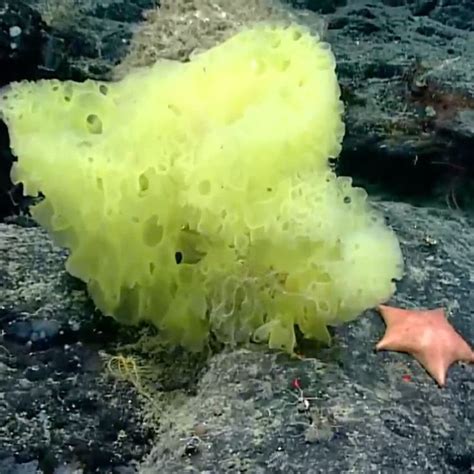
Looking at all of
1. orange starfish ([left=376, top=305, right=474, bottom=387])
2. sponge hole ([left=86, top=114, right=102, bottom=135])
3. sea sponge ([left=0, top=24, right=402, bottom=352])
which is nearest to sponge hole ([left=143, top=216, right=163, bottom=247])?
sea sponge ([left=0, top=24, right=402, bottom=352])

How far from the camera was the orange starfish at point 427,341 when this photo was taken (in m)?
2.47

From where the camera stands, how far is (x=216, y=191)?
2277 millimetres

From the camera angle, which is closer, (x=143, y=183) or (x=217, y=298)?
(x=143, y=183)

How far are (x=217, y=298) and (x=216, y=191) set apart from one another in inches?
15.3

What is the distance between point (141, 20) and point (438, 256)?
2211mm

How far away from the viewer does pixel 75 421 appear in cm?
229

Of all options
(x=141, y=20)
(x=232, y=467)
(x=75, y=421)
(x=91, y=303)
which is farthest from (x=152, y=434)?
(x=141, y=20)

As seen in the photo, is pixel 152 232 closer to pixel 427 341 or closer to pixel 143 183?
pixel 143 183

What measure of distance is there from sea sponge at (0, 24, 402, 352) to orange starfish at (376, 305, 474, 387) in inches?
4.9

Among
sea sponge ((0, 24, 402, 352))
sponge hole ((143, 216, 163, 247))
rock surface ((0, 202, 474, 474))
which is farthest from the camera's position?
sponge hole ((143, 216, 163, 247))

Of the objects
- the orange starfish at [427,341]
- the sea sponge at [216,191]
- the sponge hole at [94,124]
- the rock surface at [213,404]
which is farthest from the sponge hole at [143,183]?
the orange starfish at [427,341]

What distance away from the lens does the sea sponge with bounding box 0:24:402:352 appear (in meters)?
2.31

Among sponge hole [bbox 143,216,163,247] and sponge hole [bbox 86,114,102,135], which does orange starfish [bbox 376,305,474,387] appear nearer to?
sponge hole [bbox 143,216,163,247]

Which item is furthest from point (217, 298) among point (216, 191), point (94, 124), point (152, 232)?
point (94, 124)
